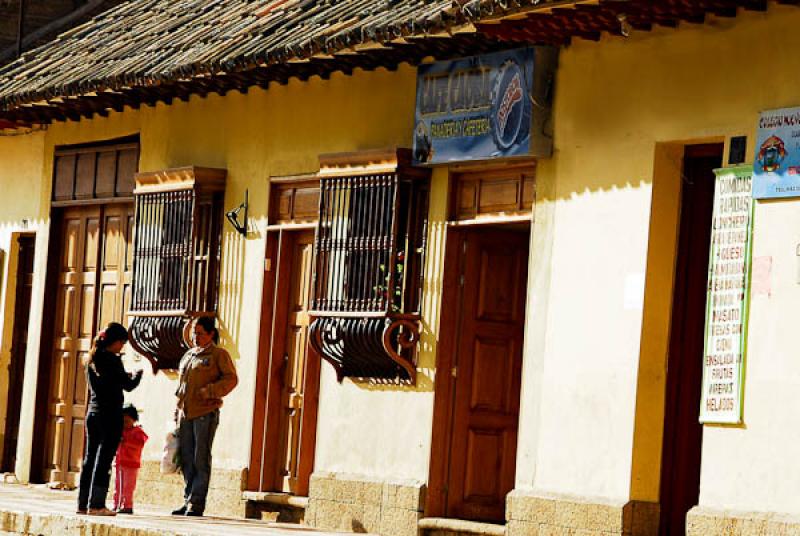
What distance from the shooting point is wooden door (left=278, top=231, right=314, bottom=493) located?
17.8m

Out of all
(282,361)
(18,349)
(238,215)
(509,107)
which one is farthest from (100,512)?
(18,349)

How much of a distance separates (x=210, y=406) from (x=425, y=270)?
2.20 m

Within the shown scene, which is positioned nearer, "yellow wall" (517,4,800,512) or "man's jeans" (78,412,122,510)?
"yellow wall" (517,4,800,512)

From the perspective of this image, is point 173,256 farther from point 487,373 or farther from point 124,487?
point 487,373

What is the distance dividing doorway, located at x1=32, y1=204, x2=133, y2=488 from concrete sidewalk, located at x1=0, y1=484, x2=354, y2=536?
105 inches

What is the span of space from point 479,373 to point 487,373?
69 millimetres

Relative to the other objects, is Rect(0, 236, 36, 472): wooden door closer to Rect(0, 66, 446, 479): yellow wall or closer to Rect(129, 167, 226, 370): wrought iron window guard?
Rect(0, 66, 446, 479): yellow wall

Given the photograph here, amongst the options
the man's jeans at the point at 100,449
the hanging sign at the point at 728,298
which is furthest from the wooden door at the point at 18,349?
the hanging sign at the point at 728,298

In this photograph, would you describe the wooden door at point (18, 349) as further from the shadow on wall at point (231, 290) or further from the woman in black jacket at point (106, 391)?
the woman in black jacket at point (106, 391)

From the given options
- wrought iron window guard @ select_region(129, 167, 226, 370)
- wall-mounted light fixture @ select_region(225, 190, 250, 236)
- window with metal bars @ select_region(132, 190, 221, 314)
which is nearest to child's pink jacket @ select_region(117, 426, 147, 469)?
wrought iron window guard @ select_region(129, 167, 226, 370)

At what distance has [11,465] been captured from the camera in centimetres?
2272

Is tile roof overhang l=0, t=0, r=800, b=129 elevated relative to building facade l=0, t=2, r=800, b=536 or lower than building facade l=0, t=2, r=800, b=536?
elevated

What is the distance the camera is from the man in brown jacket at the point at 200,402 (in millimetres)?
17000

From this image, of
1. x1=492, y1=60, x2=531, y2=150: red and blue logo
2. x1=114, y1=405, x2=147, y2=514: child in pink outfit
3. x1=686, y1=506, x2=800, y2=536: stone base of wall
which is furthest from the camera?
x1=114, y1=405, x2=147, y2=514: child in pink outfit
